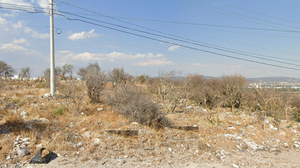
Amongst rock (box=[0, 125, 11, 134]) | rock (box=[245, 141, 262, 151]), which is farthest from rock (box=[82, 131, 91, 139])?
rock (box=[245, 141, 262, 151])

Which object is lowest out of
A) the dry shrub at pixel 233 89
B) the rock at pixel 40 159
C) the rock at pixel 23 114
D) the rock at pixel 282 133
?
the rock at pixel 282 133

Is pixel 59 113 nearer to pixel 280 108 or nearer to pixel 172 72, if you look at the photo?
pixel 172 72

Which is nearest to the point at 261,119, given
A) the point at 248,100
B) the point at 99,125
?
the point at 248,100

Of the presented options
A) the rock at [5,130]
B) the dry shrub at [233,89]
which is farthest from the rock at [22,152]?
A: the dry shrub at [233,89]

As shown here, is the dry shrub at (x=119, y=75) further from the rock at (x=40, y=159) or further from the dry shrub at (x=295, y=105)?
the dry shrub at (x=295, y=105)

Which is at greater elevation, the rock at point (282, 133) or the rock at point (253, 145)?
the rock at point (282, 133)

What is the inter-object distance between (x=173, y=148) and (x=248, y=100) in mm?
8516

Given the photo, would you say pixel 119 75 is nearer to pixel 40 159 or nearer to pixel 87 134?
pixel 87 134

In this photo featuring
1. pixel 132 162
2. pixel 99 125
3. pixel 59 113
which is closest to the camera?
pixel 132 162

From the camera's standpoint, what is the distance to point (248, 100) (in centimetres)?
1052

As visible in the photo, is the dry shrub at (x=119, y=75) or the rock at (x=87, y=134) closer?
the rock at (x=87, y=134)

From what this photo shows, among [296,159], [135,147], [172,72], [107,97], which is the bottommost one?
[296,159]

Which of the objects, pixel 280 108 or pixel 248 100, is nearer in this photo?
pixel 280 108

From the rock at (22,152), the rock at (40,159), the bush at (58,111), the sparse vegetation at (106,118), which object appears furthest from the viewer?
the bush at (58,111)
